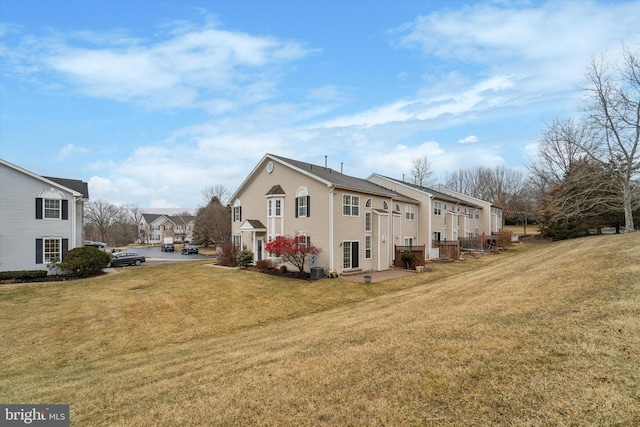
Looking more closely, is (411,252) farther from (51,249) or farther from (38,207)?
(38,207)

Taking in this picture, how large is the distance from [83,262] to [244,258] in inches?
431

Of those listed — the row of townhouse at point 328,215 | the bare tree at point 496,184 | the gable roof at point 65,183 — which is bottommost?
the row of townhouse at point 328,215

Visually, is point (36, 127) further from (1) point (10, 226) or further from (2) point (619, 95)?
(2) point (619, 95)

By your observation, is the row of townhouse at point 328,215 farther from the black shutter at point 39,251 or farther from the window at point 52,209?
the black shutter at point 39,251

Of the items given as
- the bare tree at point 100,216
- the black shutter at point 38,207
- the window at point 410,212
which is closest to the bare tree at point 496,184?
the window at point 410,212

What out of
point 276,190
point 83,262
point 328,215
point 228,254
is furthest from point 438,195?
point 83,262

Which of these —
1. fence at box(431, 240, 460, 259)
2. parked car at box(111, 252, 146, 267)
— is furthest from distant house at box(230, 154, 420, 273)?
parked car at box(111, 252, 146, 267)

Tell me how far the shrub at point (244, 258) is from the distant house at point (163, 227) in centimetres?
6381

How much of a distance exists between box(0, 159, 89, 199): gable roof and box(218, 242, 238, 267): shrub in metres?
11.4

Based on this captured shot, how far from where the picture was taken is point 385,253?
23.2 m

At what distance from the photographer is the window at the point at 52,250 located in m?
22.1

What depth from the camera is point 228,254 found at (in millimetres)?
25547

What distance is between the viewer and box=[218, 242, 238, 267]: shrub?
82.6 feet

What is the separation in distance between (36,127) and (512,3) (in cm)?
2519
